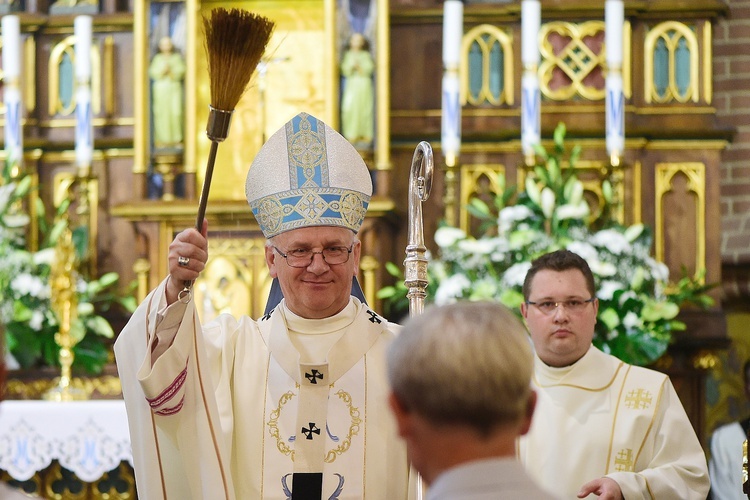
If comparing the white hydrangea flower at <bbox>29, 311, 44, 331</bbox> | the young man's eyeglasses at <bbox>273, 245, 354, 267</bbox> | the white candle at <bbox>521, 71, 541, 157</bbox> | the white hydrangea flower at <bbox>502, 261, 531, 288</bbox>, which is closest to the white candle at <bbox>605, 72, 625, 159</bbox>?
the white candle at <bbox>521, 71, 541, 157</bbox>

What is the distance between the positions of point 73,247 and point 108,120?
3.82 ft

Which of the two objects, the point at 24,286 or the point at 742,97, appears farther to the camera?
the point at 742,97

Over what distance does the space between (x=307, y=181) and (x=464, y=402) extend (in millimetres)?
2168

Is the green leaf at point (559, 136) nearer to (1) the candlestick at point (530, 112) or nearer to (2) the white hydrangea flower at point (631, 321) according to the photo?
(1) the candlestick at point (530, 112)

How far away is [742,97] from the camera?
852 centimetres

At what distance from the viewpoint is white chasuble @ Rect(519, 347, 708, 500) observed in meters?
4.54

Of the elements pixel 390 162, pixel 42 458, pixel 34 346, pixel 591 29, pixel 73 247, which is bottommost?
pixel 42 458

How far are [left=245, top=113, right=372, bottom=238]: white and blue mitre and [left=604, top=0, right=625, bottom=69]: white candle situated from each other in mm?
3464

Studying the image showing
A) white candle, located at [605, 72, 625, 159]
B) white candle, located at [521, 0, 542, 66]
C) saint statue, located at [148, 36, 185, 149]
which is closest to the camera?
white candle, located at [605, 72, 625, 159]

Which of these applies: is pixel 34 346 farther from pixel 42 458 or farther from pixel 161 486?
pixel 161 486

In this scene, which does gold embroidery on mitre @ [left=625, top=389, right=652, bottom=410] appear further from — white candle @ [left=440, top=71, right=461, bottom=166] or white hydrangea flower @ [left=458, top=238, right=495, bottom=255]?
white candle @ [left=440, top=71, right=461, bottom=166]

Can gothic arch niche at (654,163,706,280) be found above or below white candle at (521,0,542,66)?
below

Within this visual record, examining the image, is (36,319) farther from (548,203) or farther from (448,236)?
(548,203)

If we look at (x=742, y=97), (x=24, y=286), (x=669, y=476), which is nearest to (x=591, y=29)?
(x=742, y=97)
